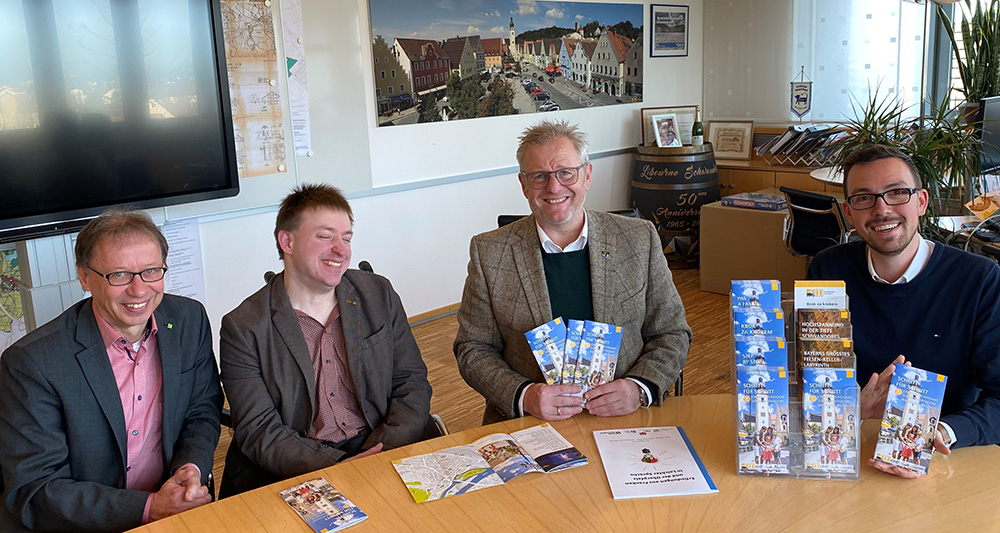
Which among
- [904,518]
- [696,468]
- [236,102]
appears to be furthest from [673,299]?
[236,102]

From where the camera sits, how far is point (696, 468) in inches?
68.6

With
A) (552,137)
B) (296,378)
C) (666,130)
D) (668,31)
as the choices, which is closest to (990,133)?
(666,130)

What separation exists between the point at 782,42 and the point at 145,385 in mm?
6087

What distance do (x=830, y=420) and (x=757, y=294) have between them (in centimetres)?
29

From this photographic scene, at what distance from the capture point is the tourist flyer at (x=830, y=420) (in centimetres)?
161

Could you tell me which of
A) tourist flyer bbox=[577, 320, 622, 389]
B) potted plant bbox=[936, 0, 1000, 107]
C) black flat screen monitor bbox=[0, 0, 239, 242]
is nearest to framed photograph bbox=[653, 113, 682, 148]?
potted plant bbox=[936, 0, 1000, 107]

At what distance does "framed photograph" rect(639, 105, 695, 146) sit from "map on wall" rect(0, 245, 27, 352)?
4679 mm

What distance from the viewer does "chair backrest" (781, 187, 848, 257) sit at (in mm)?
4680

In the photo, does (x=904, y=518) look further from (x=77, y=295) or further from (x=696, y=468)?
(x=77, y=295)

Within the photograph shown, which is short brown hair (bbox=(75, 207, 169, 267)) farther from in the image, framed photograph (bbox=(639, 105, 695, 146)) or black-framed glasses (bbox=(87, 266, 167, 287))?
framed photograph (bbox=(639, 105, 695, 146))

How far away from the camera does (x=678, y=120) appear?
6867 mm

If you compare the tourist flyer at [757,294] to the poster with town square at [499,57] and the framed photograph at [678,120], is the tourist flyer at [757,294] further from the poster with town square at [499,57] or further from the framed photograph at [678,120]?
the framed photograph at [678,120]

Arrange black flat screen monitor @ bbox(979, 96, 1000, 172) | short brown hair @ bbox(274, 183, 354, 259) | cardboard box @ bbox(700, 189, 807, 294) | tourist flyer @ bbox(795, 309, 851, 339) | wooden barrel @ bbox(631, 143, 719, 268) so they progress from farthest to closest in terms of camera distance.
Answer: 1. wooden barrel @ bbox(631, 143, 719, 268)
2. cardboard box @ bbox(700, 189, 807, 294)
3. black flat screen monitor @ bbox(979, 96, 1000, 172)
4. short brown hair @ bbox(274, 183, 354, 259)
5. tourist flyer @ bbox(795, 309, 851, 339)

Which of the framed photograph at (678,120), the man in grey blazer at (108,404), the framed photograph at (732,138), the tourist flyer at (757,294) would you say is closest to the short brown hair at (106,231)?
the man in grey blazer at (108,404)
